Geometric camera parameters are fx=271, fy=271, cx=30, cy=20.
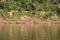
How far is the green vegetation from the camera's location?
45.1m

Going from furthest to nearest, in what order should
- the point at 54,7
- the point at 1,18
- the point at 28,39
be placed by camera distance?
the point at 54,7, the point at 1,18, the point at 28,39

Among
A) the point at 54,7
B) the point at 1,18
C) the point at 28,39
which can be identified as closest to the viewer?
the point at 28,39

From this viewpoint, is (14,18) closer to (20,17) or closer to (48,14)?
(20,17)

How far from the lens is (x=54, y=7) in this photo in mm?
47281

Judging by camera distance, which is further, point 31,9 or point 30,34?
point 31,9

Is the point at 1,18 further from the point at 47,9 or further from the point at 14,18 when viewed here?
the point at 47,9

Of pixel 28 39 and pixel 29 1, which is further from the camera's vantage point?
pixel 29 1

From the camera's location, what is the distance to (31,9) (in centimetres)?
4706

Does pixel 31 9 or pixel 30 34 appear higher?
pixel 30 34

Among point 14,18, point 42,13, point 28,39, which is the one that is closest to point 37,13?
point 42,13

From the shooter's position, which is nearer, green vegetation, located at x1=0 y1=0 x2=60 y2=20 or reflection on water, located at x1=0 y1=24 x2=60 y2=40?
reflection on water, located at x1=0 y1=24 x2=60 y2=40

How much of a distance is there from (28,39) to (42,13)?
2445 cm

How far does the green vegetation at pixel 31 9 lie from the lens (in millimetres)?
45072

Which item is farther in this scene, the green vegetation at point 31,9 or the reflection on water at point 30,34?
the green vegetation at point 31,9
